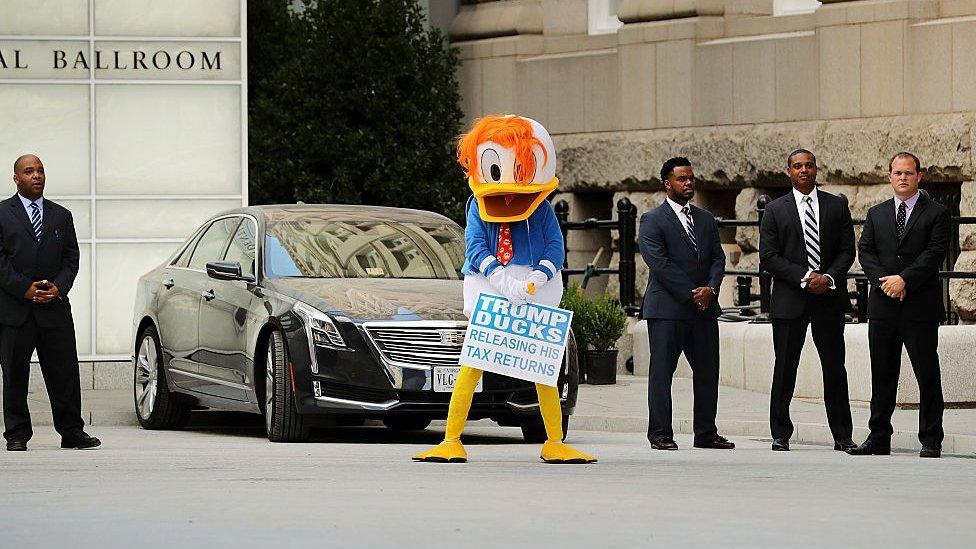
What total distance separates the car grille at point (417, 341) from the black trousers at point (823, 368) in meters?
1.89

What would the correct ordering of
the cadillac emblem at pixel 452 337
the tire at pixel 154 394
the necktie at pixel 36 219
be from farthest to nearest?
the tire at pixel 154 394 < the cadillac emblem at pixel 452 337 < the necktie at pixel 36 219

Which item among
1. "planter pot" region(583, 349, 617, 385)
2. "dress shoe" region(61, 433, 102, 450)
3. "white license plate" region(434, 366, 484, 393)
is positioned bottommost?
"dress shoe" region(61, 433, 102, 450)

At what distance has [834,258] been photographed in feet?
43.1

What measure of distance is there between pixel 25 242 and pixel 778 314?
439 cm

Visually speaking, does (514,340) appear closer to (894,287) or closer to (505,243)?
(505,243)

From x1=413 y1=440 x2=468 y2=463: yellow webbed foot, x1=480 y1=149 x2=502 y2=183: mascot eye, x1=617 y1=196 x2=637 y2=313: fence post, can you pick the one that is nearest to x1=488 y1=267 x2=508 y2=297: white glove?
x1=480 y1=149 x2=502 y2=183: mascot eye

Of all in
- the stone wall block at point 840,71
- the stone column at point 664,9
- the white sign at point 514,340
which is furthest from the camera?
the stone column at point 664,9

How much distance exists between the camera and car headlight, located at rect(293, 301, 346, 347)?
42.6 ft

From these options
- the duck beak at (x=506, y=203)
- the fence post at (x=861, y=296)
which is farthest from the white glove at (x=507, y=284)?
the fence post at (x=861, y=296)

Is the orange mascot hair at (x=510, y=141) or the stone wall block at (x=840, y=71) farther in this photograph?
the stone wall block at (x=840, y=71)

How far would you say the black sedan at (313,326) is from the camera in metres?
13.0

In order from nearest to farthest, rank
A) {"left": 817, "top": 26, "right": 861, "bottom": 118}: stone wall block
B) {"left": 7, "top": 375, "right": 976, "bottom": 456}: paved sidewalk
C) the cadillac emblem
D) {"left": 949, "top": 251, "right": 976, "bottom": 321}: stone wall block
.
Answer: the cadillac emblem, {"left": 7, "top": 375, "right": 976, "bottom": 456}: paved sidewalk, {"left": 949, "top": 251, "right": 976, "bottom": 321}: stone wall block, {"left": 817, "top": 26, "right": 861, "bottom": 118}: stone wall block

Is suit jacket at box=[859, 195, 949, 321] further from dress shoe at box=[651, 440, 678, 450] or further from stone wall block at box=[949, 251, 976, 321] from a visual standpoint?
stone wall block at box=[949, 251, 976, 321]

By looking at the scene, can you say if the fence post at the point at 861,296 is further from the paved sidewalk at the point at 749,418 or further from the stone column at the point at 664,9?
the stone column at the point at 664,9
